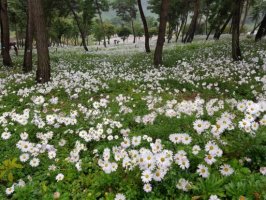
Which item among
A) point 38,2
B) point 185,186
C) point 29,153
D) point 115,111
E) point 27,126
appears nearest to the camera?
point 185,186

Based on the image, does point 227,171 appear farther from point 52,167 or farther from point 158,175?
point 52,167

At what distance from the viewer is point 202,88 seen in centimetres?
1265

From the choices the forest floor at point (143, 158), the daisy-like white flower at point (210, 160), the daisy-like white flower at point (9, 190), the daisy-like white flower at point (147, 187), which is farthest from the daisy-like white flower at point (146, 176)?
the daisy-like white flower at point (9, 190)

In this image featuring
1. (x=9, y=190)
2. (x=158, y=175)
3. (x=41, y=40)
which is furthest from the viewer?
(x=41, y=40)

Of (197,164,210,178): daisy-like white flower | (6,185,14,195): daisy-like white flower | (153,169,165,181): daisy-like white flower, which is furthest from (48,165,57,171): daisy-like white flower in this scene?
(197,164,210,178): daisy-like white flower

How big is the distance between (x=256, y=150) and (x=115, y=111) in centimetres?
460

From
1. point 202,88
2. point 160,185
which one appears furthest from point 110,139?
point 202,88

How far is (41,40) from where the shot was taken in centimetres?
1305

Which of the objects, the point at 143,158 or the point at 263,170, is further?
the point at 263,170

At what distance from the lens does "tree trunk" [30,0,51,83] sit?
1243 cm

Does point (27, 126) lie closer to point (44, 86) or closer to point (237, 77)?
point (44, 86)

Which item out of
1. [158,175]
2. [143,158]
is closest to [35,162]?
[143,158]

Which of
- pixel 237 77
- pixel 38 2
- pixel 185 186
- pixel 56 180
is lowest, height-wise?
pixel 56 180

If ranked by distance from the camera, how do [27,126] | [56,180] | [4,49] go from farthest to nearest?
[4,49], [27,126], [56,180]
